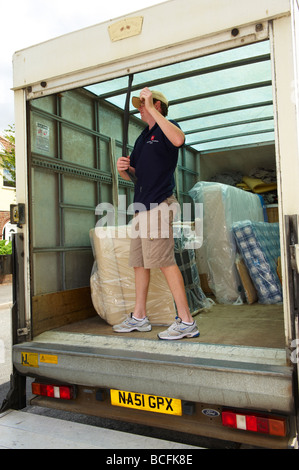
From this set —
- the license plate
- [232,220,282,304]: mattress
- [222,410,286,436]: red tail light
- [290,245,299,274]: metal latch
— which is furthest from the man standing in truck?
[232,220,282,304]: mattress

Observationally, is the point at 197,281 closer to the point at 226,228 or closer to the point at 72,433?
the point at 226,228

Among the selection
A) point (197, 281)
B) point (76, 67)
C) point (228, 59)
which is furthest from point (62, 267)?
point (228, 59)

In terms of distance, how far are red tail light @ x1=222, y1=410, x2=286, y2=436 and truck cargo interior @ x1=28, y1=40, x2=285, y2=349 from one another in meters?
0.47

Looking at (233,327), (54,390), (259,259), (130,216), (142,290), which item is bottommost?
(54,390)

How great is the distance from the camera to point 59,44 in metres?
2.56

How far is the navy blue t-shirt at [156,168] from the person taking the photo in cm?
289

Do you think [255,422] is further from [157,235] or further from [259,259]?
[259,259]

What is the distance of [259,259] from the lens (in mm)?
4102

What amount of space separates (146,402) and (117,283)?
1.32 metres

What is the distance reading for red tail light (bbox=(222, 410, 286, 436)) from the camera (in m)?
1.82

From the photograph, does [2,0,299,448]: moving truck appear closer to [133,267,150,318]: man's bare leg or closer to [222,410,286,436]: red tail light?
[222,410,286,436]: red tail light

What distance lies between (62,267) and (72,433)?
145 cm

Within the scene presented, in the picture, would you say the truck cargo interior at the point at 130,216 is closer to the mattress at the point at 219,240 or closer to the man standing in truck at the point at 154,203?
the mattress at the point at 219,240

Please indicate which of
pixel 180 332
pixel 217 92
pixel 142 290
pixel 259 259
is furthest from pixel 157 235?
pixel 217 92
